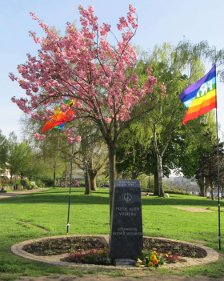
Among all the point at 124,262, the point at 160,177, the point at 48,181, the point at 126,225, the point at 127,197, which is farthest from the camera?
the point at 48,181

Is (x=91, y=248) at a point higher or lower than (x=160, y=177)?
lower

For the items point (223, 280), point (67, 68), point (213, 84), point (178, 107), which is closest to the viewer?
point (223, 280)

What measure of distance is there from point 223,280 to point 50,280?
299 centimetres

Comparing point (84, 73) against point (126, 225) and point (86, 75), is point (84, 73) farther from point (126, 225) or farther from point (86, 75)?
point (126, 225)

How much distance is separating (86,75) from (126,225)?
4043 millimetres

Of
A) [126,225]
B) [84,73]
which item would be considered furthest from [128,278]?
[84,73]

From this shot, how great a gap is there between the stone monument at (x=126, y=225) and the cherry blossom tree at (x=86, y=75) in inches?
55.5

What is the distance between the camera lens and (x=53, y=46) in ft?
34.1

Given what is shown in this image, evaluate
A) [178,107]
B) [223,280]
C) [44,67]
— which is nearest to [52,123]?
[44,67]

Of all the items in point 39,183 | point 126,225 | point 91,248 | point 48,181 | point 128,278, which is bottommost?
point 128,278

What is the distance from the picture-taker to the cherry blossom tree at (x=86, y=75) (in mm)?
10344

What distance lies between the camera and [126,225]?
8.67 meters

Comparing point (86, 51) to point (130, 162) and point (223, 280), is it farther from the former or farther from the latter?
point (130, 162)

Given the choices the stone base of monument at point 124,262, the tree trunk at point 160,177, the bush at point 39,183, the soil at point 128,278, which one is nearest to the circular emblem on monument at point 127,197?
the stone base of monument at point 124,262
